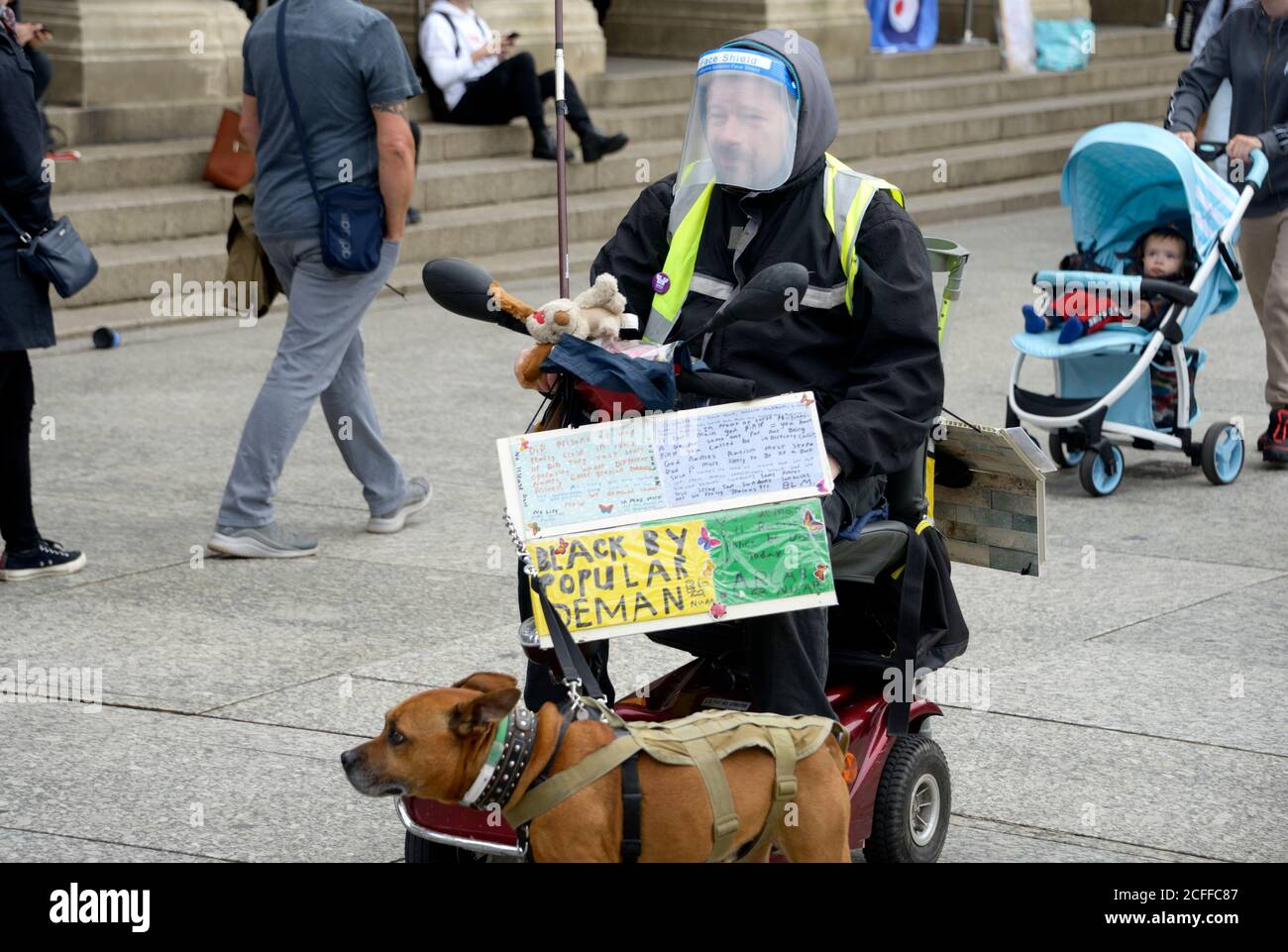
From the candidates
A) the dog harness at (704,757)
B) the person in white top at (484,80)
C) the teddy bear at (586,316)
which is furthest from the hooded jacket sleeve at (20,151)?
the person in white top at (484,80)

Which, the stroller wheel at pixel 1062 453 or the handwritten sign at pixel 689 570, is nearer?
the handwritten sign at pixel 689 570

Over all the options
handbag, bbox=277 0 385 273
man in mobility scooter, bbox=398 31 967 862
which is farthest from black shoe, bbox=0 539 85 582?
man in mobility scooter, bbox=398 31 967 862

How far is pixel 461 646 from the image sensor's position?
5.71 metres

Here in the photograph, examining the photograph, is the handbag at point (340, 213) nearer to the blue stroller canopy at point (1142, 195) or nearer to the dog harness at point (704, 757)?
the blue stroller canopy at point (1142, 195)

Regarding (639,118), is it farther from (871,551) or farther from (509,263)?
(871,551)

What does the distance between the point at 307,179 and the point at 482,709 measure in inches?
144

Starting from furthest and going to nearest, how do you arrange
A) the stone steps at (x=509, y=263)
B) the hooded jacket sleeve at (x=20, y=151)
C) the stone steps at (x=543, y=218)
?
the stone steps at (x=543, y=218)
the stone steps at (x=509, y=263)
the hooded jacket sleeve at (x=20, y=151)

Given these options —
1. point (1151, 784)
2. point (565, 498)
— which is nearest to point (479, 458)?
point (1151, 784)

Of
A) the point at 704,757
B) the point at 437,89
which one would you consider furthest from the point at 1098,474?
the point at 437,89

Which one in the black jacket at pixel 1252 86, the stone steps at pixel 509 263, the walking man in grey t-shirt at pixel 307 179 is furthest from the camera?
the stone steps at pixel 509 263

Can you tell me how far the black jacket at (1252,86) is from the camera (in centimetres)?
814

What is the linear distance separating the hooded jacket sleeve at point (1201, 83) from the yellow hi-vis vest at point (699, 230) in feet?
15.5
